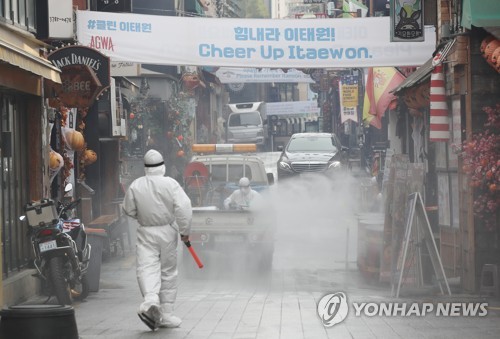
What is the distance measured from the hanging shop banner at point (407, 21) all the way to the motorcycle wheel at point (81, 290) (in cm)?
704

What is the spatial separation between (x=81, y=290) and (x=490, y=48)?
6581mm

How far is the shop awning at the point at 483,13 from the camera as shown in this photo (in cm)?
1452

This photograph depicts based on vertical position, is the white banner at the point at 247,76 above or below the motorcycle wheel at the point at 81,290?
above

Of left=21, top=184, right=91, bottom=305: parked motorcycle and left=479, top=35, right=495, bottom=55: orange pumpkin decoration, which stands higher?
left=479, top=35, right=495, bottom=55: orange pumpkin decoration

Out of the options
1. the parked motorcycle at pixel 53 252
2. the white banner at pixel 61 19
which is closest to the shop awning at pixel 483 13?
the parked motorcycle at pixel 53 252

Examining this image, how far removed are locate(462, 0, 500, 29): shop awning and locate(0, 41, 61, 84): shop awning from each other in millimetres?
5740

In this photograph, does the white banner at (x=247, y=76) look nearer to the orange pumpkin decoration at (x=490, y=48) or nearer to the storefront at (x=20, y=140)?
the storefront at (x=20, y=140)

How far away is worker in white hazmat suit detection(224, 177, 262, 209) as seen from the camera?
69.7ft

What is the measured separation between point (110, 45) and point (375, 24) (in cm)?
544

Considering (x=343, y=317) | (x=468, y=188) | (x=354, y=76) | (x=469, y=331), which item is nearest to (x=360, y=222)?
(x=468, y=188)

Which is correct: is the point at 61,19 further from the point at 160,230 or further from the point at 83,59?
the point at 160,230

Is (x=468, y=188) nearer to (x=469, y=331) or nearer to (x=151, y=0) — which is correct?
(x=469, y=331)

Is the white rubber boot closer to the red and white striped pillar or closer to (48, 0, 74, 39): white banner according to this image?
the red and white striped pillar

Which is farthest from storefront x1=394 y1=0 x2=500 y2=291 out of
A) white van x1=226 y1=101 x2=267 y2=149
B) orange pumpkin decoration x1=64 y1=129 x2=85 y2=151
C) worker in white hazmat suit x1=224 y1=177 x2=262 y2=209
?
white van x1=226 y1=101 x2=267 y2=149
